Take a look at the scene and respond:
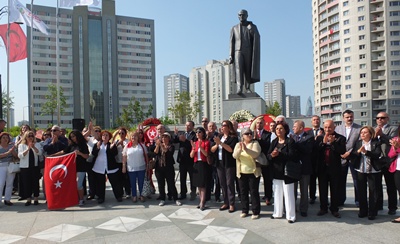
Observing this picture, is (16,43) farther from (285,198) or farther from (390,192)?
(390,192)

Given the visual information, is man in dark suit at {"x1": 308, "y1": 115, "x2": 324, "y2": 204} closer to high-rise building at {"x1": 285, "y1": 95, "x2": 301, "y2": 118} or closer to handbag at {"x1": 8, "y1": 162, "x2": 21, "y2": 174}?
handbag at {"x1": 8, "y1": 162, "x2": 21, "y2": 174}

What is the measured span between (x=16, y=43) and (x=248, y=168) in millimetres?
20320

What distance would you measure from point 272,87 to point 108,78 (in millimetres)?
114373

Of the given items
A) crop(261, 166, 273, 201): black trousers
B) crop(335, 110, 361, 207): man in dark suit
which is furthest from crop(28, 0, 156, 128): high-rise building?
crop(335, 110, 361, 207): man in dark suit

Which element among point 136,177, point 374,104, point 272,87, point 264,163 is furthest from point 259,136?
point 272,87

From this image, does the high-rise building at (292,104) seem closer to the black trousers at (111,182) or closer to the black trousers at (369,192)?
the black trousers at (111,182)

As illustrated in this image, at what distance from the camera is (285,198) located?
5098 mm

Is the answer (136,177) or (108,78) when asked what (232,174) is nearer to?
(136,177)

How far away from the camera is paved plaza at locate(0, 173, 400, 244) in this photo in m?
4.30

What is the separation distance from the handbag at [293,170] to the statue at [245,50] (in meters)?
6.77

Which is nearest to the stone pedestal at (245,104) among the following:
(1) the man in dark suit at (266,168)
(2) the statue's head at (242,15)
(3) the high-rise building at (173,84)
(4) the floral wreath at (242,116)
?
(4) the floral wreath at (242,116)

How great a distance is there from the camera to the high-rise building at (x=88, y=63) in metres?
77.9

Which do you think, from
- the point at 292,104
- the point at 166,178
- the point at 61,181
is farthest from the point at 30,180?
the point at 292,104

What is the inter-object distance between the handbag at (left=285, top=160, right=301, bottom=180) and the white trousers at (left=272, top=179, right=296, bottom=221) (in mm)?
177
